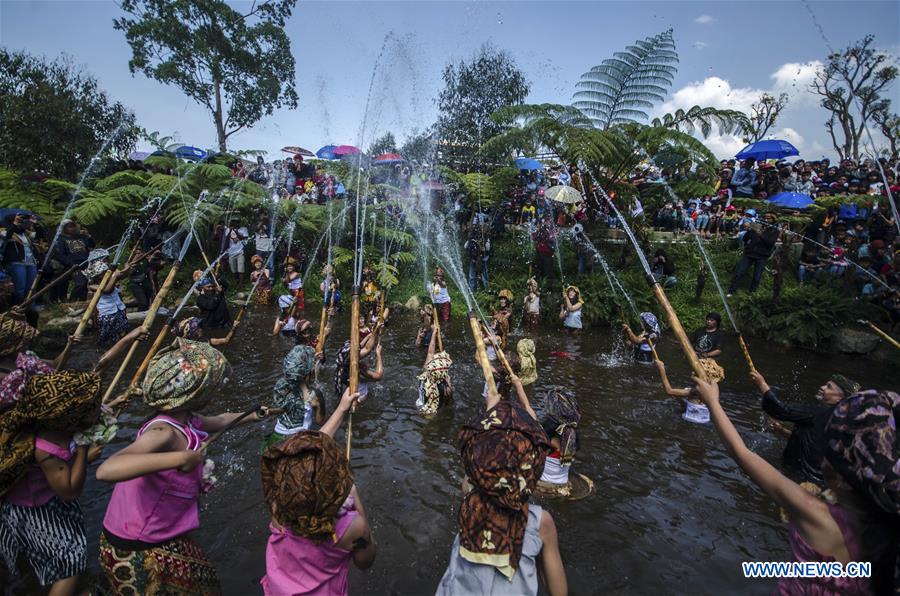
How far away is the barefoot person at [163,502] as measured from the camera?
2.43 m

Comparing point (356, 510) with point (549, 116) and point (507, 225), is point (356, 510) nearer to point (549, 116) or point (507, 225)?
point (549, 116)

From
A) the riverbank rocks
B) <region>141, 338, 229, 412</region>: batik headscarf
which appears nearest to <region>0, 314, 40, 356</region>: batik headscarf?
<region>141, 338, 229, 412</region>: batik headscarf

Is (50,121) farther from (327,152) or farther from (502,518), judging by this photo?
(502,518)

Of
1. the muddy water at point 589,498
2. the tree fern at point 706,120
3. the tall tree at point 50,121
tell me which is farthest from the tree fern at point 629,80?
the tall tree at point 50,121

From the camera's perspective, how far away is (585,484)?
17.3 feet

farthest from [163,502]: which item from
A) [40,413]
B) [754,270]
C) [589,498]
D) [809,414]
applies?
[754,270]

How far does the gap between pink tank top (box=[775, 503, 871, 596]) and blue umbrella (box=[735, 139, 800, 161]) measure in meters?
17.0

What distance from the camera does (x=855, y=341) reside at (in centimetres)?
1099

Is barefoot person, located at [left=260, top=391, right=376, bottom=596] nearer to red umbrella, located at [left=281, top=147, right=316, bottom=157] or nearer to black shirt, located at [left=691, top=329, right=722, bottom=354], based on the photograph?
black shirt, located at [left=691, top=329, right=722, bottom=354]

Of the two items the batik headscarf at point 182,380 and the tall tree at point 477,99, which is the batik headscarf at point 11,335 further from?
the tall tree at point 477,99

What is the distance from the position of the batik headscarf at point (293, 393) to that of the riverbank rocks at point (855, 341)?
1316 cm

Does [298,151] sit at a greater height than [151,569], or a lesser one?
greater

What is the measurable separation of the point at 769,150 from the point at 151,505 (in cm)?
1900

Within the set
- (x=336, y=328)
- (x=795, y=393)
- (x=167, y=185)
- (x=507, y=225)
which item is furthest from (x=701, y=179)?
(x=167, y=185)
